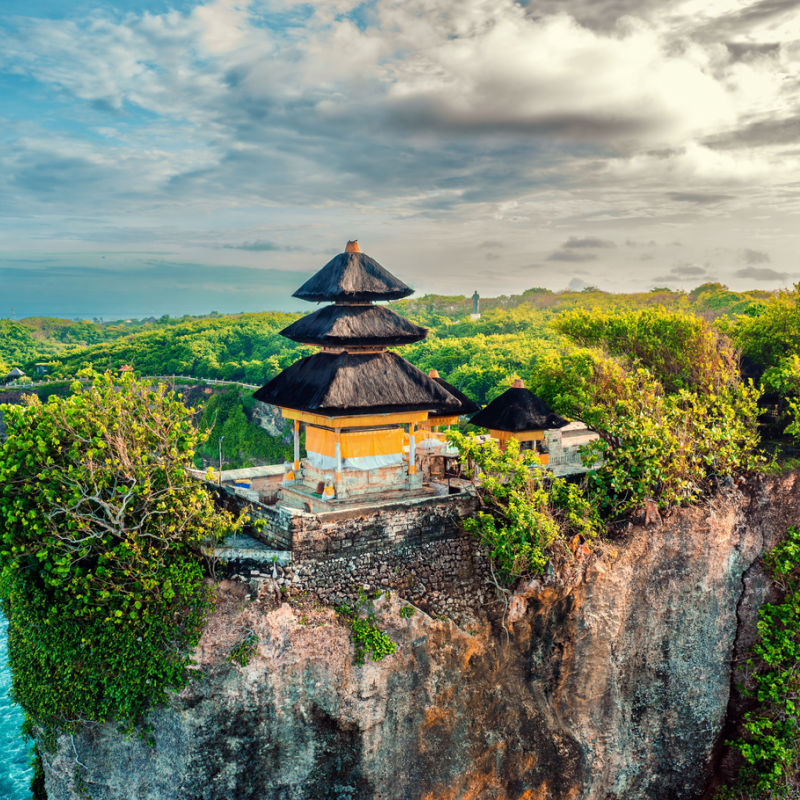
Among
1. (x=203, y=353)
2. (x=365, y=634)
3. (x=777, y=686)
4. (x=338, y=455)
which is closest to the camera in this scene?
(x=365, y=634)

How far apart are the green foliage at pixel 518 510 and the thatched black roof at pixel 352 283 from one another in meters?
3.18

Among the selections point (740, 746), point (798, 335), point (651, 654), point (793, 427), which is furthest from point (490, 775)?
point (798, 335)

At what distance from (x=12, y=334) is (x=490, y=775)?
84.8 metres

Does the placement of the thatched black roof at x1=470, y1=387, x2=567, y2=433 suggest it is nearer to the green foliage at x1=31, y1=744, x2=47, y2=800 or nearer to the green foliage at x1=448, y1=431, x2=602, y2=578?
the green foliage at x1=448, y1=431, x2=602, y2=578

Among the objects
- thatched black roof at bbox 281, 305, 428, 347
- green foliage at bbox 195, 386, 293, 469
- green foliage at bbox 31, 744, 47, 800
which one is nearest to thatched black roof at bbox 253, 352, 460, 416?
thatched black roof at bbox 281, 305, 428, 347

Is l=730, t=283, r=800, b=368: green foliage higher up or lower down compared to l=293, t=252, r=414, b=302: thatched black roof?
lower down

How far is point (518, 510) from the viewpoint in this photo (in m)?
13.4

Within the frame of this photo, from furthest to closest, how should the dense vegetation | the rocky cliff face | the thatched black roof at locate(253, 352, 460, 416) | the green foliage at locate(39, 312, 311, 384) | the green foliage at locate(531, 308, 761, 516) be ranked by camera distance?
1. the green foliage at locate(39, 312, 311, 384)
2. the green foliage at locate(531, 308, 761, 516)
3. the thatched black roof at locate(253, 352, 460, 416)
4. the rocky cliff face
5. the dense vegetation

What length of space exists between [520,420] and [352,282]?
516 cm

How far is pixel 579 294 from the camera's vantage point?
94.0 m

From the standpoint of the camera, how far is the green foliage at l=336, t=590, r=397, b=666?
1254 centimetres

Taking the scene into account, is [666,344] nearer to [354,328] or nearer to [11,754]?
[354,328]

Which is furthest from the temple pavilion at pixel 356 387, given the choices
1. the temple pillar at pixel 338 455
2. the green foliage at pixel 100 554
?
the green foliage at pixel 100 554

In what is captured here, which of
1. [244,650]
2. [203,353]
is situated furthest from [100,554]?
[203,353]
